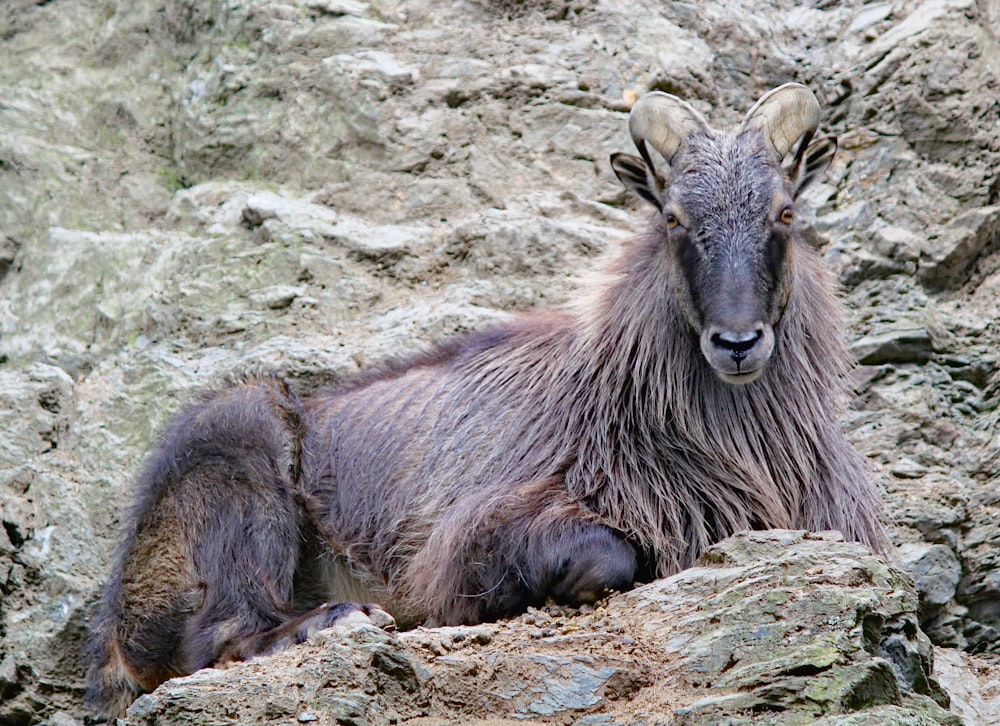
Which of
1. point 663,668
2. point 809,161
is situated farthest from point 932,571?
point 663,668

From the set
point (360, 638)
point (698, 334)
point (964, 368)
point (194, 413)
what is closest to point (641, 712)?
point (360, 638)

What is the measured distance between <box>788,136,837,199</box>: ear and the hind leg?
3218 mm

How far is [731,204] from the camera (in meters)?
6.26

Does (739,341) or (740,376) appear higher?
(739,341)

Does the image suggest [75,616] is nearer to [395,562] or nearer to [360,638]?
[395,562]

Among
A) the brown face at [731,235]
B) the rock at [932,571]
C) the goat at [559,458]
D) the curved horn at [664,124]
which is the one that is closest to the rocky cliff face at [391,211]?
the rock at [932,571]

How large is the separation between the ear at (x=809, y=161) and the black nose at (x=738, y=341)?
3.65ft

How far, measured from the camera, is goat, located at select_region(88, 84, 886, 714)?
19.9 ft

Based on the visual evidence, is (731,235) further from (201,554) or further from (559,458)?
(201,554)

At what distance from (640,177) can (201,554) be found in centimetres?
311

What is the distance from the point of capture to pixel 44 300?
881 cm

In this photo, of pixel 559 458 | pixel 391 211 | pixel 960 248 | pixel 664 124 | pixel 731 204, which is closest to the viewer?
pixel 731 204

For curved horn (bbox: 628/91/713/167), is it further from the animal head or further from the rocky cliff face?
the rocky cliff face

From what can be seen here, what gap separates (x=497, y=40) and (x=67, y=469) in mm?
4531
